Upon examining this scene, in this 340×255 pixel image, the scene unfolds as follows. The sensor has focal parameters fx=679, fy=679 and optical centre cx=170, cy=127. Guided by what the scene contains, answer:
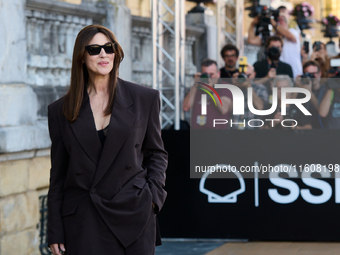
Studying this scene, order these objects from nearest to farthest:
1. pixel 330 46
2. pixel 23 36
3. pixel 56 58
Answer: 1. pixel 23 36
2. pixel 56 58
3. pixel 330 46

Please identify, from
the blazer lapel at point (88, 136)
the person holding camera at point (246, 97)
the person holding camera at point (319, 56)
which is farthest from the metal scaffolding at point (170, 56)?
the blazer lapel at point (88, 136)

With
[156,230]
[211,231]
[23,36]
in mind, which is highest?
[23,36]

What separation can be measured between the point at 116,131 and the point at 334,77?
5098 millimetres

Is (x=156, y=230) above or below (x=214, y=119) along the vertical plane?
below

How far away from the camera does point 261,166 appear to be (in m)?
7.49

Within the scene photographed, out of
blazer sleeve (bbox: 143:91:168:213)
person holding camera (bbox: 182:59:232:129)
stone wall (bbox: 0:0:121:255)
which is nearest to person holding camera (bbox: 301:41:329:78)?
person holding camera (bbox: 182:59:232:129)

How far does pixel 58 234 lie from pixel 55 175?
0.31 metres

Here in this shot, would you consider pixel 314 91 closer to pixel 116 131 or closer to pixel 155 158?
pixel 155 158

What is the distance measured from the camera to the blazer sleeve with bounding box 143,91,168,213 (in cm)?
364

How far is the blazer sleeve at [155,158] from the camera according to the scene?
3641 millimetres

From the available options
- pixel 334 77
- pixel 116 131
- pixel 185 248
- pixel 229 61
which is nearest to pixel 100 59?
pixel 116 131

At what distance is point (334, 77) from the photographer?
8.08 m

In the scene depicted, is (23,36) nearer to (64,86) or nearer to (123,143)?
(64,86)

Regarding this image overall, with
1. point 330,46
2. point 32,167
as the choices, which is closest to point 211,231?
point 32,167
